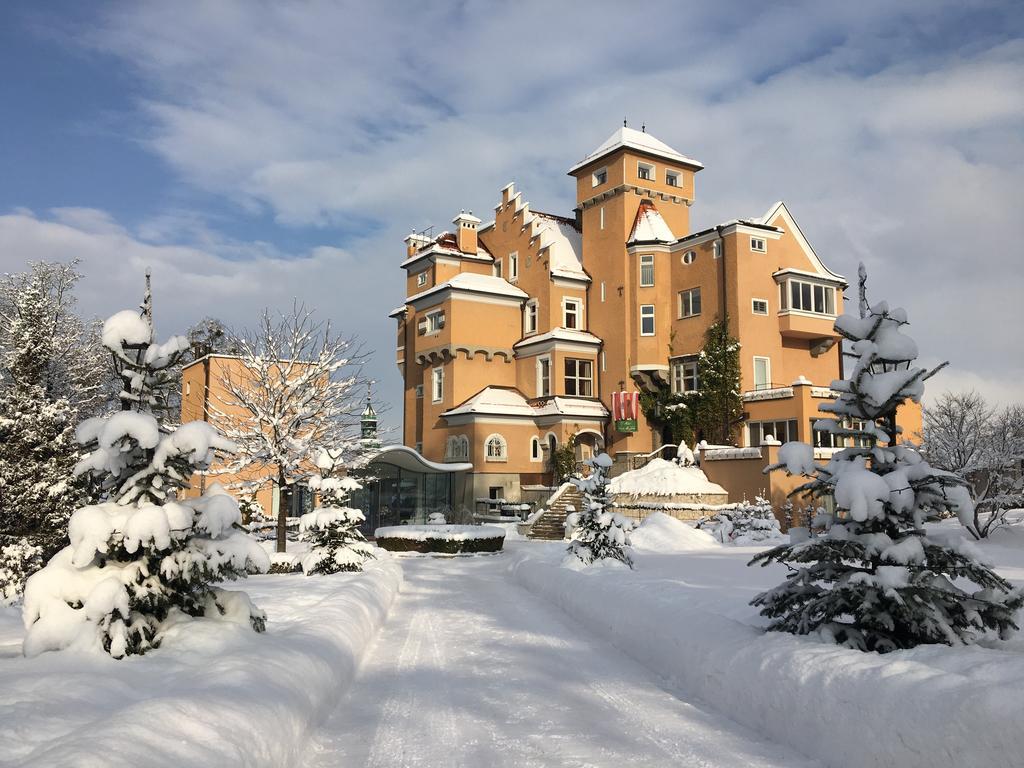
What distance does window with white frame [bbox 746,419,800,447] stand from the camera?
31.7 meters

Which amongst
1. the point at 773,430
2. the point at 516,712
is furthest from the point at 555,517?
the point at 516,712

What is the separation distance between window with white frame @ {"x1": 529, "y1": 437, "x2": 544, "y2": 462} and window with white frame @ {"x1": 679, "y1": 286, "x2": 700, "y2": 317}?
967 centimetres

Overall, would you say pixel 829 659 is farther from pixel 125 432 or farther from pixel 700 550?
pixel 700 550

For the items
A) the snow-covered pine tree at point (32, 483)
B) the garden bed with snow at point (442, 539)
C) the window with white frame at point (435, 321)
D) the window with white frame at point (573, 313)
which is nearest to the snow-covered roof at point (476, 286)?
the window with white frame at point (435, 321)

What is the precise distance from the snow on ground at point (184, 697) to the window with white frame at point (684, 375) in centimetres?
3025

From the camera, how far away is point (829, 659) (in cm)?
606

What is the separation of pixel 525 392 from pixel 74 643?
34914 millimetres

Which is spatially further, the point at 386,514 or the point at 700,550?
the point at 386,514

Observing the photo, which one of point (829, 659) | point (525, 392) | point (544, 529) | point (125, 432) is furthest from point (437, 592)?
point (525, 392)

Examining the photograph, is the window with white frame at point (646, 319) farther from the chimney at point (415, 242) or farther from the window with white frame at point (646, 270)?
the chimney at point (415, 242)

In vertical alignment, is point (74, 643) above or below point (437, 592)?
above

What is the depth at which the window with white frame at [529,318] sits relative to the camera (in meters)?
42.1

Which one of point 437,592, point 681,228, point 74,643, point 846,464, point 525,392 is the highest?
point 681,228

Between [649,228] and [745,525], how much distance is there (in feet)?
59.4
